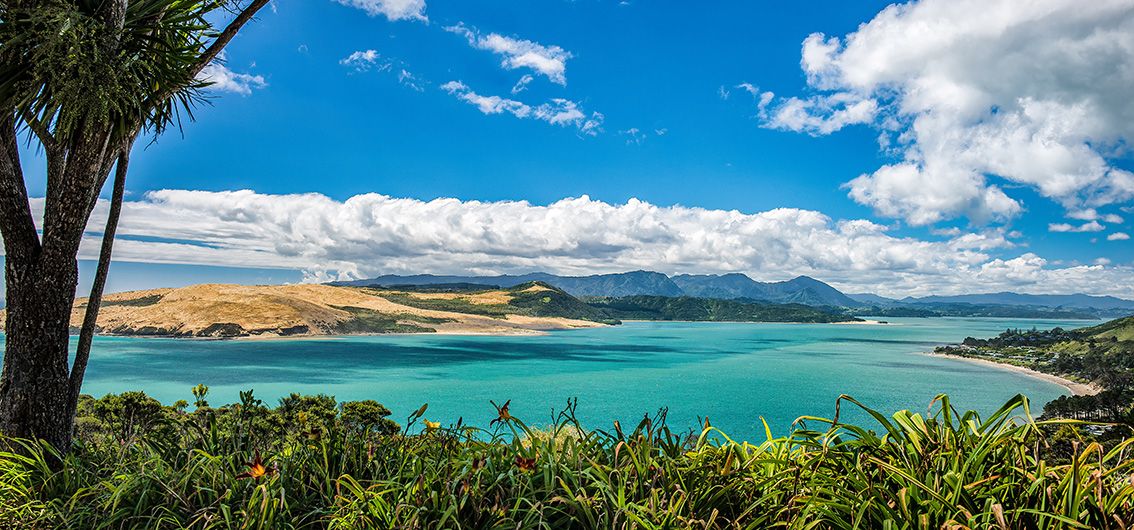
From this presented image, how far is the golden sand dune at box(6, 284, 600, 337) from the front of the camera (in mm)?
107250

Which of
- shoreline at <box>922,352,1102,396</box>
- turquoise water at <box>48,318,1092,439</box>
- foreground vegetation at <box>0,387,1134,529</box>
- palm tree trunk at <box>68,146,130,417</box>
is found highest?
palm tree trunk at <box>68,146,130,417</box>

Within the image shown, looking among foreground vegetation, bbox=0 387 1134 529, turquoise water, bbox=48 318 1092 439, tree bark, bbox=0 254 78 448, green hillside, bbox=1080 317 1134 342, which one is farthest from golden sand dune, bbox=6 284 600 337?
foreground vegetation, bbox=0 387 1134 529

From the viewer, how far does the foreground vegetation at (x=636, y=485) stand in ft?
7.01

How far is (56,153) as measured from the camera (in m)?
4.31

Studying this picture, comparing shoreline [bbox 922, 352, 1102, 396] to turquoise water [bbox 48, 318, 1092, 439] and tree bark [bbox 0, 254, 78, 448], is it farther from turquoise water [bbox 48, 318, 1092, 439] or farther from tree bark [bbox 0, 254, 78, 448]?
tree bark [bbox 0, 254, 78, 448]

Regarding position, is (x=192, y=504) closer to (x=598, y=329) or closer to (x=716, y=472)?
(x=716, y=472)

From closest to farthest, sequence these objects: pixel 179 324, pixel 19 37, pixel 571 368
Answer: pixel 19 37
pixel 571 368
pixel 179 324

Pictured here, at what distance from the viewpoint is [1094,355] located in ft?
244

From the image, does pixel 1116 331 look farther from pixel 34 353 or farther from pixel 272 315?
pixel 272 315

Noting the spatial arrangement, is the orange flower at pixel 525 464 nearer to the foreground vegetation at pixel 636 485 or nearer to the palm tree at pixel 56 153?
the foreground vegetation at pixel 636 485

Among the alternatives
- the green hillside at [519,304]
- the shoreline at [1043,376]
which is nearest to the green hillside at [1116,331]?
the shoreline at [1043,376]

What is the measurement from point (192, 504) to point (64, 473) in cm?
113

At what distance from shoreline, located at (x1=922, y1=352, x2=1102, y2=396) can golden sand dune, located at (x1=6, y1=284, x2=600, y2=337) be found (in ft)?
280

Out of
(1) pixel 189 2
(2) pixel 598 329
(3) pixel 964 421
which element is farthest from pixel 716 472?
(2) pixel 598 329
